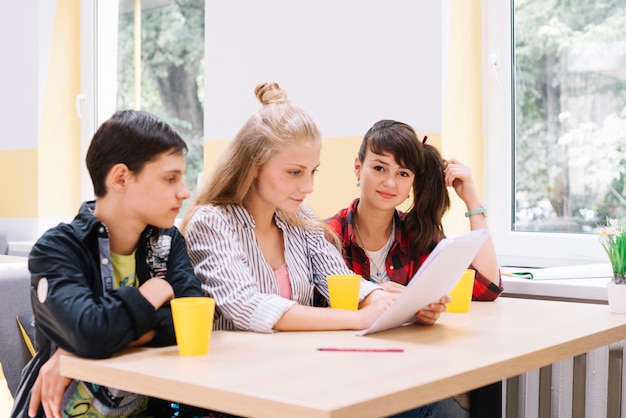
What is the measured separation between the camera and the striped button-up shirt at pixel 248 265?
1.63 meters

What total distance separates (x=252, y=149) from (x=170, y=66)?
6.99ft

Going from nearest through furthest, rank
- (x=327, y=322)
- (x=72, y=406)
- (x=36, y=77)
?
(x=72, y=406) → (x=327, y=322) → (x=36, y=77)

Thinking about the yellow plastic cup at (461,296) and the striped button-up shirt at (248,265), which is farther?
the yellow plastic cup at (461,296)

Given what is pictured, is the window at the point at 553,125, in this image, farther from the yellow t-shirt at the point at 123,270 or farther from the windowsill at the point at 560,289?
the yellow t-shirt at the point at 123,270

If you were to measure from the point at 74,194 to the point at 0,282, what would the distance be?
5.97 ft

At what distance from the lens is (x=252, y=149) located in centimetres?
183

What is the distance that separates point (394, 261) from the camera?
2205 millimetres

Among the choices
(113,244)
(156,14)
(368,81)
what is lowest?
(113,244)

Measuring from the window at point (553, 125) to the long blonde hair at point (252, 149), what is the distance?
45.3 inches

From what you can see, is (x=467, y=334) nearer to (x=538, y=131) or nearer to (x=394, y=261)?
(x=394, y=261)

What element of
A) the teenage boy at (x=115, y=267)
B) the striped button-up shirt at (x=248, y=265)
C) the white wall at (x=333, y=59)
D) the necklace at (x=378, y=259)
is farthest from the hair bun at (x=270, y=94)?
the white wall at (x=333, y=59)

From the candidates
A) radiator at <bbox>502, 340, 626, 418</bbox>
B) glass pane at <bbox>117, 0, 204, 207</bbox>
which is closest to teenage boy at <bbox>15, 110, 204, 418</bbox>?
radiator at <bbox>502, 340, 626, 418</bbox>

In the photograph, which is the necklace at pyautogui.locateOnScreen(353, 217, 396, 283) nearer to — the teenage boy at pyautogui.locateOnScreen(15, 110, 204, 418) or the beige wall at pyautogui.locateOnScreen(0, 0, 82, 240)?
the teenage boy at pyautogui.locateOnScreen(15, 110, 204, 418)

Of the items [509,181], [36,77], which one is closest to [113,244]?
[509,181]
